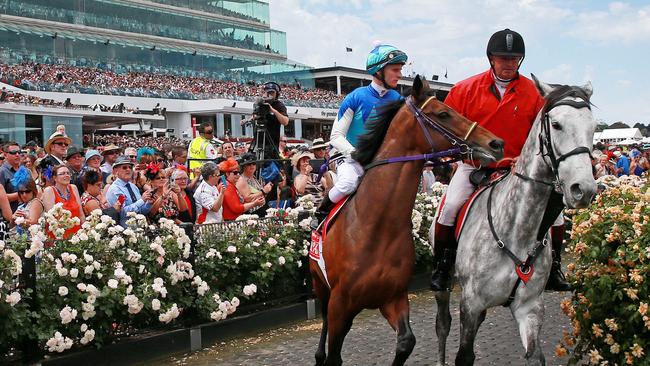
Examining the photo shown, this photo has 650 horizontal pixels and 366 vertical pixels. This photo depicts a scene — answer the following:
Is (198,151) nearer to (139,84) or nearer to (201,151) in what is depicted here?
(201,151)

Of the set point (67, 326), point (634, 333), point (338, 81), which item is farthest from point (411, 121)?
point (338, 81)

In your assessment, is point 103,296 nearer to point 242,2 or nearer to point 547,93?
point 547,93

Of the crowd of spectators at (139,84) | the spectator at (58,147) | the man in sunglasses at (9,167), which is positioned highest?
the crowd of spectators at (139,84)

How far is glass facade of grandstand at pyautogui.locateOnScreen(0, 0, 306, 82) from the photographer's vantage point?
6194cm

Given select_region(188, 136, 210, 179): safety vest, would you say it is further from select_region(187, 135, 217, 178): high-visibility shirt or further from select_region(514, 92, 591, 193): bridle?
select_region(514, 92, 591, 193): bridle

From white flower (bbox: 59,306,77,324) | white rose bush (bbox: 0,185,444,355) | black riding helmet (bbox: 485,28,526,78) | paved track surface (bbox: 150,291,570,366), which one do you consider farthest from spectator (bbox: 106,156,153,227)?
black riding helmet (bbox: 485,28,526,78)

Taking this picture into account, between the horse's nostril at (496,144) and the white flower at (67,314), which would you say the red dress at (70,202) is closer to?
the white flower at (67,314)

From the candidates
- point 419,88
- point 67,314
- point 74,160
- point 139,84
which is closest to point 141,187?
point 74,160

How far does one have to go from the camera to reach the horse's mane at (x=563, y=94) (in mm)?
4527

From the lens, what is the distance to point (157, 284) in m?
6.77

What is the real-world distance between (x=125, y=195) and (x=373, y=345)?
361 cm

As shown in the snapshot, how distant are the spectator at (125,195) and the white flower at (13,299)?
2518 mm

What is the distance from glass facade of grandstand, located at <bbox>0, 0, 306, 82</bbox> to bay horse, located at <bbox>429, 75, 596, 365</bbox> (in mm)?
55985

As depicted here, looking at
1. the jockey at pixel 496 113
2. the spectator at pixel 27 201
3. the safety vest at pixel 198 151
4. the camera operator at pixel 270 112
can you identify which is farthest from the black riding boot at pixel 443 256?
the safety vest at pixel 198 151
